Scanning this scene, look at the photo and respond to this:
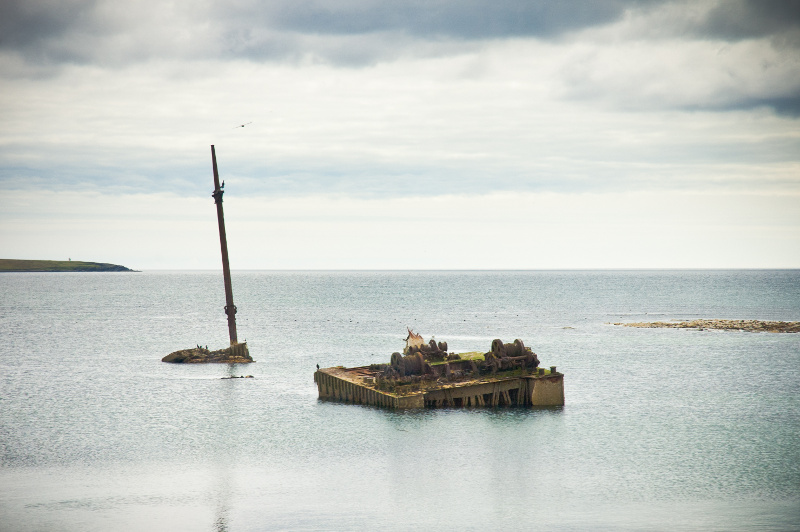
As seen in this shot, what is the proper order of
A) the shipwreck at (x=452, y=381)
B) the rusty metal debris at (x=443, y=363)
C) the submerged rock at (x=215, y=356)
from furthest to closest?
1. the submerged rock at (x=215, y=356)
2. the rusty metal debris at (x=443, y=363)
3. the shipwreck at (x=452, y=381)

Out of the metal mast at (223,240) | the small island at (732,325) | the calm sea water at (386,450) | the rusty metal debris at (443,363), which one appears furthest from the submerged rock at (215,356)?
the small island at (732,325)

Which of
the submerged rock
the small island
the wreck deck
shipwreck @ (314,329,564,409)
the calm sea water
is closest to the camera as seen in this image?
the calm sea water

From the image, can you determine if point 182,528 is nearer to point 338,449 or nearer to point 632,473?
point 338,449

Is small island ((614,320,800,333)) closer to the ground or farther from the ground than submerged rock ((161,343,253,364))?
closer to the ground

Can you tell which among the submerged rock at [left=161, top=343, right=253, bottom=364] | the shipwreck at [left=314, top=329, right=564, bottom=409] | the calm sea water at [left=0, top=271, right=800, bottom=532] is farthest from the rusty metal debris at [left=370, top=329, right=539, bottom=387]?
the submerged rock at [left=161, top=343, right=253, bottom=364]

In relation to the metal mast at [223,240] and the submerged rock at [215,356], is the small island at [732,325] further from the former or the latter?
the metal mast at [223,240]

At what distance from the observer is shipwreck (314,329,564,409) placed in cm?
4081

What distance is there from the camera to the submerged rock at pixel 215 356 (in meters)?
61.8

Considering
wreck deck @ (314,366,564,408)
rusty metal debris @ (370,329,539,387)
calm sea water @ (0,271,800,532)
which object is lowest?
calm sea water @ (0,271,800,532)

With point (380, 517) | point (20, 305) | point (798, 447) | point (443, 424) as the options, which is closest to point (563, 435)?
point (443, 424)

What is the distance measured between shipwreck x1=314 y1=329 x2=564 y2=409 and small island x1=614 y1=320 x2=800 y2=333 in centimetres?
5584

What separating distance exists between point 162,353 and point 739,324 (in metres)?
69.9

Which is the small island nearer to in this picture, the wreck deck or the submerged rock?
the wreck deck

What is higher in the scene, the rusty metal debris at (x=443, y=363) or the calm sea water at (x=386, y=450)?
the rusty metal debris at (x=443, y=363)
